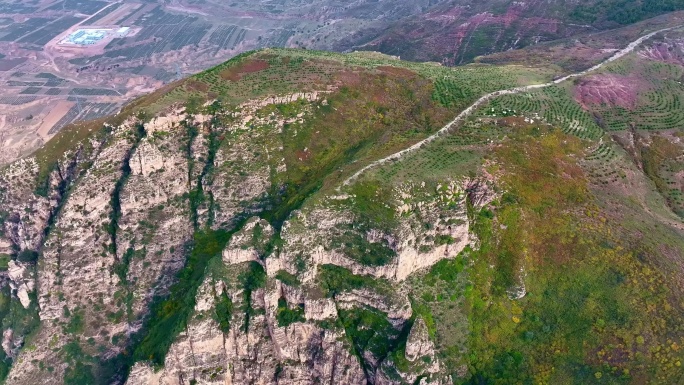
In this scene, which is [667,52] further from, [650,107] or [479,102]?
[479,102]

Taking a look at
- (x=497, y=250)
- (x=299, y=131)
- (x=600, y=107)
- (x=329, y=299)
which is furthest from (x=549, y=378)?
(x=600, y=107)

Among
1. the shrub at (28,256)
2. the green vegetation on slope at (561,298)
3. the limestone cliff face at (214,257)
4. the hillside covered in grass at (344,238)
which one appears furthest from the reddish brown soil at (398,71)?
the shrub at (28,256)

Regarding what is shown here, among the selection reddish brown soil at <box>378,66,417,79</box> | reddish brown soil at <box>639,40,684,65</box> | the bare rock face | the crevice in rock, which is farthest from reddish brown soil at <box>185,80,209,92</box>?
reddish brown soil at <box>639,40,684,65</box>

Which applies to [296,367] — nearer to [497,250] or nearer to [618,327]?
[497,250]

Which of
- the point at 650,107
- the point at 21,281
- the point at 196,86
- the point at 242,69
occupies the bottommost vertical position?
the point at 650,107

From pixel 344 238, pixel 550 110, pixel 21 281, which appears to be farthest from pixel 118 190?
pixel 550 110

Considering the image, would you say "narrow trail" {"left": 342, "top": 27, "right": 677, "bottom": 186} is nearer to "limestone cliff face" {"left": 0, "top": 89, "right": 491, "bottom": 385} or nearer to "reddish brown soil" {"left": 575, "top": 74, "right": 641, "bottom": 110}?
"reddish brown soil" {"left": 575, "top": 74, "right": 641, "bottom": 110}

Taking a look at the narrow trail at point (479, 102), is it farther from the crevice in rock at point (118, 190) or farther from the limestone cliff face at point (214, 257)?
the crevice in rock at point (118, 190)
